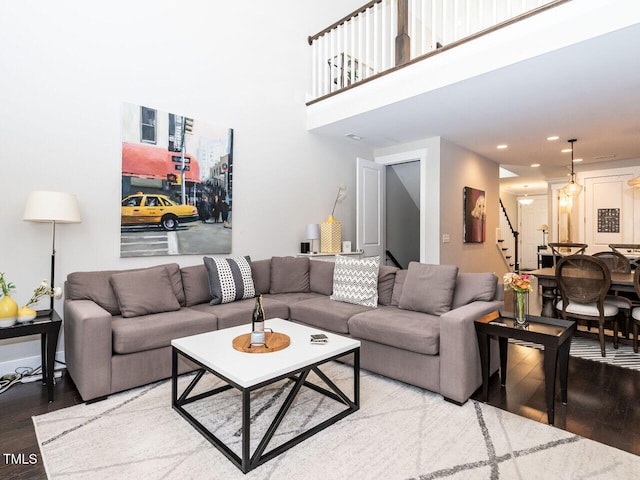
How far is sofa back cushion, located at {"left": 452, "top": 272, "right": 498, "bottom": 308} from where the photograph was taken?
2.89 metres

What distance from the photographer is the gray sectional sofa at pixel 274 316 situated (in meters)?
2.42

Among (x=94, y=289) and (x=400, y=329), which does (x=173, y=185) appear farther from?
(x=400, y=329)

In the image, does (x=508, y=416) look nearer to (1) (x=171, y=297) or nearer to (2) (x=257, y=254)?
(1) (x=171, y=297)

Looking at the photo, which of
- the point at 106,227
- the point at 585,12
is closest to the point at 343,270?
the point at 106,227

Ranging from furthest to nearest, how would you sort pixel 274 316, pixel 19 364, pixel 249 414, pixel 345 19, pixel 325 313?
1. pixel 345 19
2. pixel 274 316
3. pixel 325 313
4. pixel 19 364
5. pixel 249 414

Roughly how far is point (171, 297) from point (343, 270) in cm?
164

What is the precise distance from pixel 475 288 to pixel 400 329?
0.79 meters

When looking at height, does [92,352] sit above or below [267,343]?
below

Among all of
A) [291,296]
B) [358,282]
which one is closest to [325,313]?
[358,282]

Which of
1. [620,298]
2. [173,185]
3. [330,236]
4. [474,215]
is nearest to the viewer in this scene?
[620,298]

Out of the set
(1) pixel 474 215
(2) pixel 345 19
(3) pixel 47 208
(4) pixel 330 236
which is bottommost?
(4) pixel 330 236

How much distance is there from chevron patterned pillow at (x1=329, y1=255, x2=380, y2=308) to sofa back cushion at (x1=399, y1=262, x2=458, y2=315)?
313 millimetres

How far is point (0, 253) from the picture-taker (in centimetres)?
285

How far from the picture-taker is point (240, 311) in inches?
127
